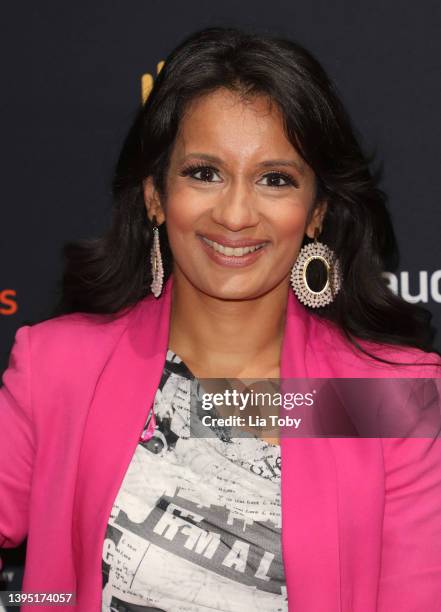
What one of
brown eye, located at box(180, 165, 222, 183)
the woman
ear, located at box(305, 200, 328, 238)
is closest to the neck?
the woman

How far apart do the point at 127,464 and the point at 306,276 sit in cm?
54

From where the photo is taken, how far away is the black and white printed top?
1584 millimetres

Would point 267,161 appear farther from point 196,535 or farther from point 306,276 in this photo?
point 196,535

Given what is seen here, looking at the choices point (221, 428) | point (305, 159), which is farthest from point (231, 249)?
point (221, 428)

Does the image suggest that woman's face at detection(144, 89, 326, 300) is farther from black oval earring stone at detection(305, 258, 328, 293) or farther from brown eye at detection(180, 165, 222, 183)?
black oval earring stone at detection(305, 258, 328, 293)

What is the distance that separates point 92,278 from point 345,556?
31.2 inches

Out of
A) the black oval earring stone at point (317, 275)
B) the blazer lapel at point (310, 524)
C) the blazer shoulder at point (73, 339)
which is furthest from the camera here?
the black oval earring stone at point (317, 275)

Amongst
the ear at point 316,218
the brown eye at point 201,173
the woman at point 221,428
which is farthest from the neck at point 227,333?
the brown eye at point 201,173

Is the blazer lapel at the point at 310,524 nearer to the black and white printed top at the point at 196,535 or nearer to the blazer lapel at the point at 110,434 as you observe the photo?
the black and white printed top at the point at 196,535

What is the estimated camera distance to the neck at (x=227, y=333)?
177 cm

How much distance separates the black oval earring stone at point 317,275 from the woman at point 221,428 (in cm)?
3

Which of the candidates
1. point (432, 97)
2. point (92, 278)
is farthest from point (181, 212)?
point (432, 97)

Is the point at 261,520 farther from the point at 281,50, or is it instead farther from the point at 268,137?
the point at 281,50

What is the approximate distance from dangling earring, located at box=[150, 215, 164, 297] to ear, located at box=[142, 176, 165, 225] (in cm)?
1
